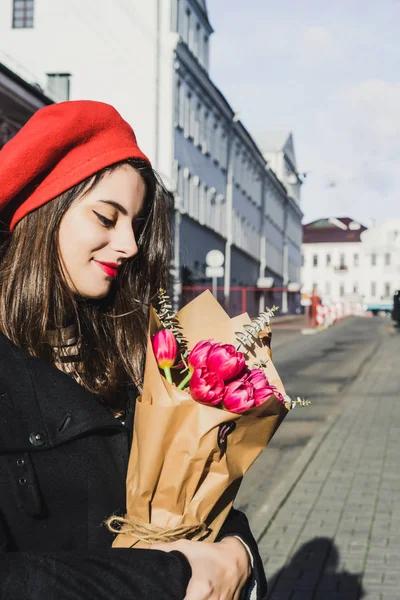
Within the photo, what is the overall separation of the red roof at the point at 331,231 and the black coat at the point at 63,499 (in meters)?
115

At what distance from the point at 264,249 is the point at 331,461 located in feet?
162

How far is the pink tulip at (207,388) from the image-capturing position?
1759 mm

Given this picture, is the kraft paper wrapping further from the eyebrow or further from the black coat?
the eyebrow

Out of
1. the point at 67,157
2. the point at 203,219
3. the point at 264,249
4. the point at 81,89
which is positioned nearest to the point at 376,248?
the point at 264,249

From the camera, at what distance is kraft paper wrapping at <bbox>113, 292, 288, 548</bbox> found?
178 cm

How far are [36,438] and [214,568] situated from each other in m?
0.42

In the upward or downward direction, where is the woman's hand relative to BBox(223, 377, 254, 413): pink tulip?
downward

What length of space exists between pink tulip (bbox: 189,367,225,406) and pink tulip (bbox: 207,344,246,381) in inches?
0.8

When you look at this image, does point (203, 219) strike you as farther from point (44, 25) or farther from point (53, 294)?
point (53, 294)

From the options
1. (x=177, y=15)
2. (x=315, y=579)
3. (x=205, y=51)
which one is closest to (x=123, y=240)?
(x=315, y=579)

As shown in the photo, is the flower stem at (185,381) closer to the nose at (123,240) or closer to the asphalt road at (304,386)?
the nose at (123,240)

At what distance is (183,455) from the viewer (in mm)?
1790

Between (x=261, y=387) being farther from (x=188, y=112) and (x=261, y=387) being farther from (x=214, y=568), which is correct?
(x=188, y=112)

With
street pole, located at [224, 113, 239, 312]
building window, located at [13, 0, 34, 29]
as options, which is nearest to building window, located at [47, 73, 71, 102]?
building window, located at [13, 0, 34, 29]
